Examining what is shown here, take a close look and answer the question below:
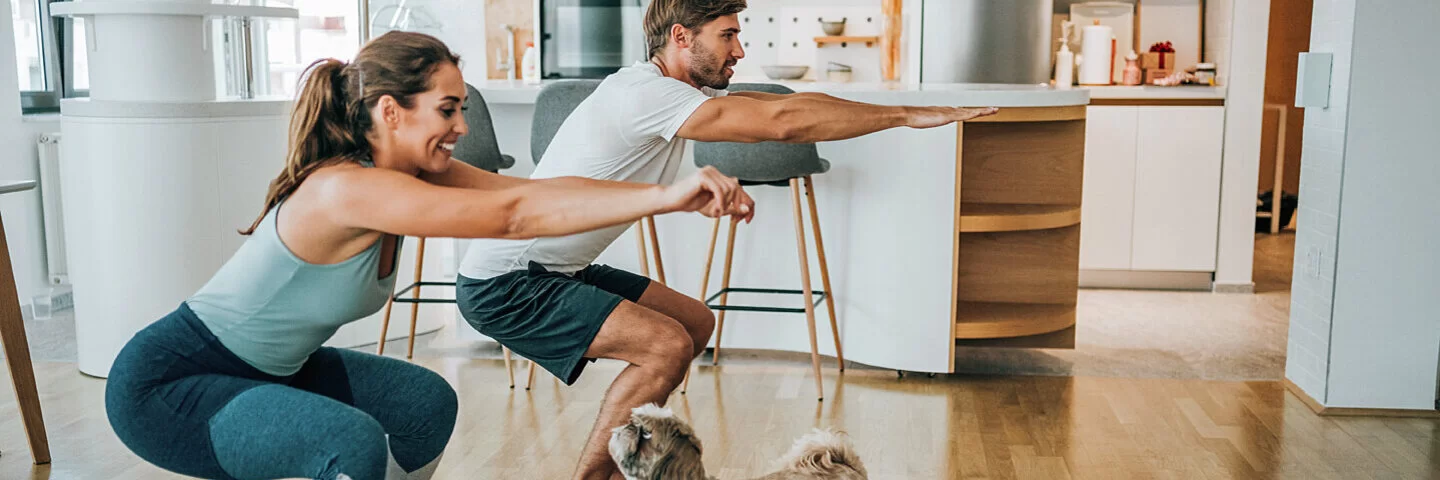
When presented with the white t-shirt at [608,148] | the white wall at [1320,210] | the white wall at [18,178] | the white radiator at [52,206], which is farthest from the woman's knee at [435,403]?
the white radiator at [52,206]

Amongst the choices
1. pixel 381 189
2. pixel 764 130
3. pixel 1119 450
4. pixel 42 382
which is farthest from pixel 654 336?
pixel 42 382

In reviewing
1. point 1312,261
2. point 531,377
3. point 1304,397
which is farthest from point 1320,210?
point 531,377

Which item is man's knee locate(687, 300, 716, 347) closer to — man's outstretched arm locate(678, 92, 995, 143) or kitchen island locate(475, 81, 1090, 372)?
man's outstretched arm locate(678, 92, 995, 143)

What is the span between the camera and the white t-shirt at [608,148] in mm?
2418

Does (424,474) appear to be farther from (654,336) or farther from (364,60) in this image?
(364,60)

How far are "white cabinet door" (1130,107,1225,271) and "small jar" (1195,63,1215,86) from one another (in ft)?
0.50

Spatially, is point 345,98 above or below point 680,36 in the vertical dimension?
below

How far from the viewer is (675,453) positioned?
2.09 m

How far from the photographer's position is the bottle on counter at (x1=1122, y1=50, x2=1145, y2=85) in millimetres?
5938

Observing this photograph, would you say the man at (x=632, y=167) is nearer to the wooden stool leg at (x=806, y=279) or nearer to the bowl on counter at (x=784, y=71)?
the wooden stool leg at (x=806, y=279)

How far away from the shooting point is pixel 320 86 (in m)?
1.90

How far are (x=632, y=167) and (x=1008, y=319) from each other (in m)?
1.97

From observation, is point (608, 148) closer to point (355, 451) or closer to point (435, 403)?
point (435, 403)

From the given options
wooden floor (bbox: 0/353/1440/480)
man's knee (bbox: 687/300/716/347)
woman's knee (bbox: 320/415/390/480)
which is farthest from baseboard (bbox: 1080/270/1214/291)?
woman's knee (bbox: 320/415/390/480)
